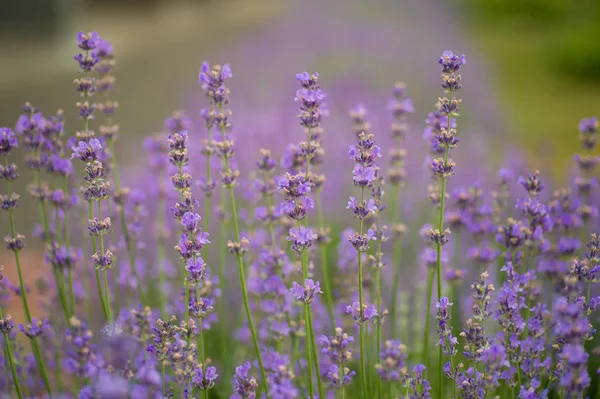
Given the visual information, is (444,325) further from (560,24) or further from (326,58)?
(560,24)

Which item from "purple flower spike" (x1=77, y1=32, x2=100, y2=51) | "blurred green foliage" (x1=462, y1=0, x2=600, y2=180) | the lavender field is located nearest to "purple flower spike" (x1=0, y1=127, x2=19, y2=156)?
the lavender field

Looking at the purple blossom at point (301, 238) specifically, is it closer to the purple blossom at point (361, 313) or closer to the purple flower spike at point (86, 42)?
the purple blossom at point (361, 313)

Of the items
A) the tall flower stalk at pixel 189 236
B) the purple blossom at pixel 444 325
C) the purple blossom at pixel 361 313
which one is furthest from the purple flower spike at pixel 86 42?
the purple blossom at pixel 444 325

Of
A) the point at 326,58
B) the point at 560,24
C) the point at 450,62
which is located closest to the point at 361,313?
the point at 450,62

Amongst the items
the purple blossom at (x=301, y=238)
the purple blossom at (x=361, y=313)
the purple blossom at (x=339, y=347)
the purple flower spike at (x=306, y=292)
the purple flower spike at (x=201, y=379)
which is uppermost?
the purple blossom at (x=301, y=238)

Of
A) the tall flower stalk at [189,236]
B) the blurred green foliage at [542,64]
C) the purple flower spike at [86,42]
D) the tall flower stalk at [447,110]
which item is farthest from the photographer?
the blurred green foliage at [542,64]

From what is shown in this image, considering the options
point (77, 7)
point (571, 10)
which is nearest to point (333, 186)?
point (77, 7)

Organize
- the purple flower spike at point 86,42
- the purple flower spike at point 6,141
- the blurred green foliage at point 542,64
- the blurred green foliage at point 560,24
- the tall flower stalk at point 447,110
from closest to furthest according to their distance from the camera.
Result: the tall flower stalk at point 447,110 → the purple flower spike at point 6,141 → the purple flower spike at point 86,42 → the blurred green foliage at point 542,64 → the blurred green foliage at point 560,24
